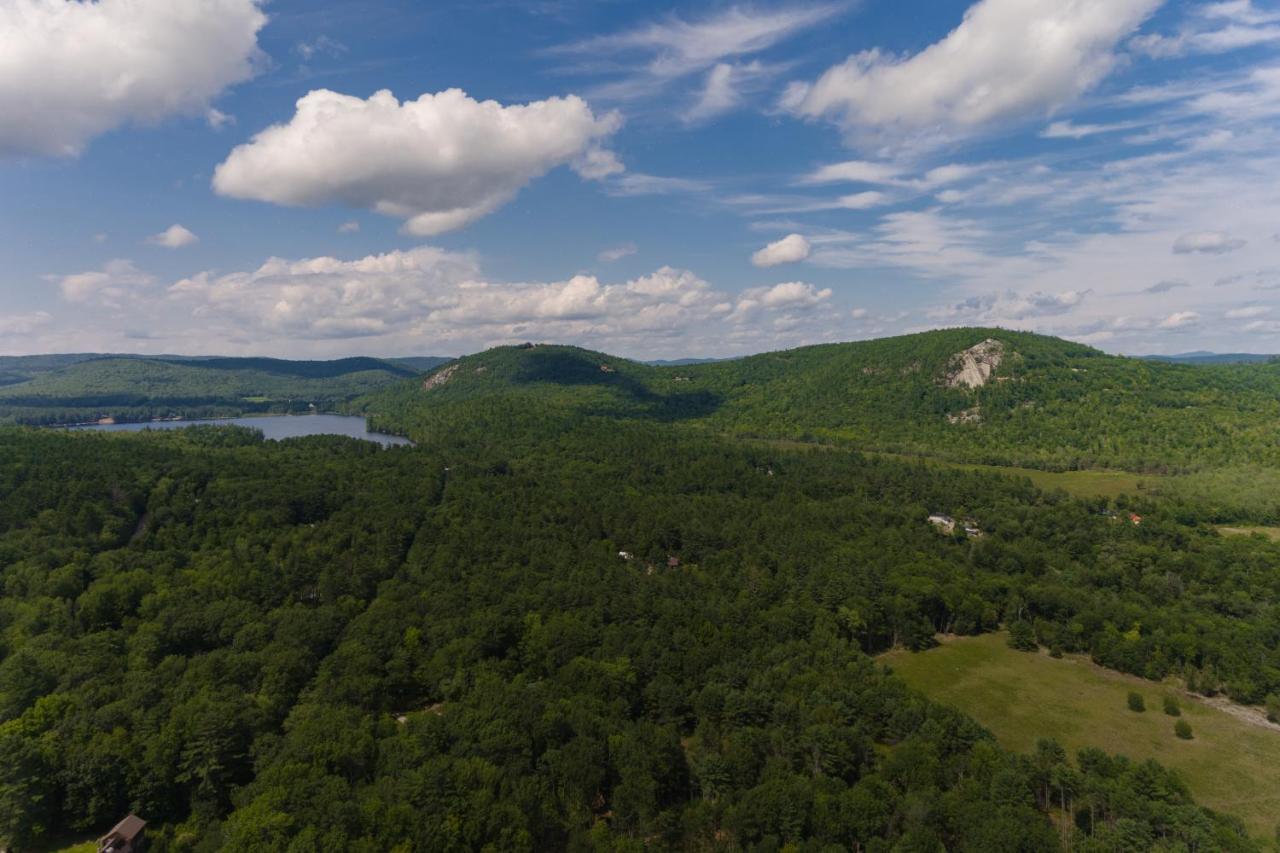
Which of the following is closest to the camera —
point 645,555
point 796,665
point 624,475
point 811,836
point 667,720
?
point 811,836

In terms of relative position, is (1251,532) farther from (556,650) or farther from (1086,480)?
(556,650)

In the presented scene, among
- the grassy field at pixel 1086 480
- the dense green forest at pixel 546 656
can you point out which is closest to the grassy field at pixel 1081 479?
the grassy field at pixel 1086 480

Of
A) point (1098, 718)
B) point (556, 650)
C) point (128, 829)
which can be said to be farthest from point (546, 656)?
point (1098, 718)

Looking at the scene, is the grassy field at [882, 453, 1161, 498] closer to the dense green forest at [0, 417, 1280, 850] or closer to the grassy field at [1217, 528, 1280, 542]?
the grassy field at [1217, 528, 1280, 542]

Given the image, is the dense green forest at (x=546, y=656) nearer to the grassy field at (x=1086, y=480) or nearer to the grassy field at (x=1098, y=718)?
the grassy field at (x=1098, y=718)

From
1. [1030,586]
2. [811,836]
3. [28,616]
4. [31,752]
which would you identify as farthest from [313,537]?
[1030,586]

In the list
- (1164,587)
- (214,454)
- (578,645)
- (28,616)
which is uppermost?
(214,454)

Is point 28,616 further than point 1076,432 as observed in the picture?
No

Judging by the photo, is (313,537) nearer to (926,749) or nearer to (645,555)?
(645,555)
